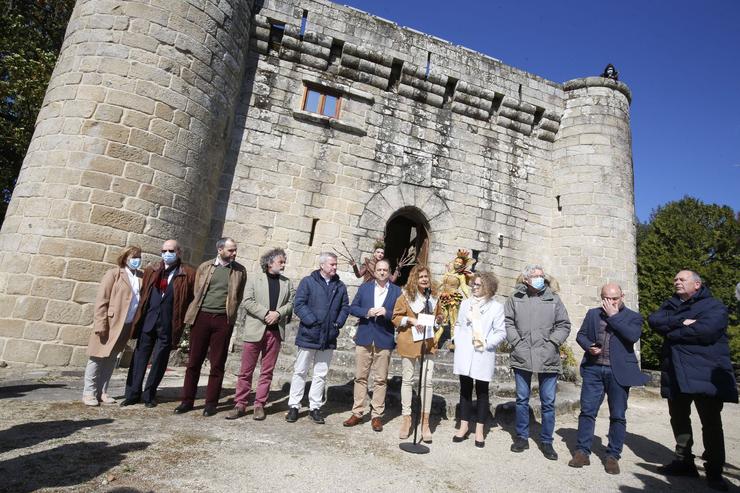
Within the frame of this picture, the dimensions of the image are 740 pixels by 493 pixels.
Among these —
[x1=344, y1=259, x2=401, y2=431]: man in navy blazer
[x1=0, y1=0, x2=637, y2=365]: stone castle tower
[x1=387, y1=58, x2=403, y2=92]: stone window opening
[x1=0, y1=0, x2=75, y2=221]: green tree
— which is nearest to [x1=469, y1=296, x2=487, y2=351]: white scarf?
[x1=344, y1=259, x2=401, y2=431]: man in navy blazer

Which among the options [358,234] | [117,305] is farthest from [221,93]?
[117,305]

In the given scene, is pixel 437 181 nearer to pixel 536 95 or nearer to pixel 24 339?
pixel 536 95

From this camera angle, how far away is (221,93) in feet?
23.7

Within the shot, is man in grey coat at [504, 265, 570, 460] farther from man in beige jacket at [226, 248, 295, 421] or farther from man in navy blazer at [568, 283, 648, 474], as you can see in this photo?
man in beige jacket at [226, 248, 295, 421]

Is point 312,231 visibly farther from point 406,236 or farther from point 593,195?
point 593,195

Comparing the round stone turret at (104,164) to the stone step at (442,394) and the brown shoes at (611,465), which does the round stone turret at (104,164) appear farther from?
the brown shoes at (611,465)

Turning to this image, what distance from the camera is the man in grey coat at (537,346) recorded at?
373 cm

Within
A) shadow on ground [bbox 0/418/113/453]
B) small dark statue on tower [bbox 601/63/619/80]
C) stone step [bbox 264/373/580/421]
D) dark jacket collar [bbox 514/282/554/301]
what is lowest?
shadow on ground [bbox 0/418/113/453]

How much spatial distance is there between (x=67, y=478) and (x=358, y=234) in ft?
21.5

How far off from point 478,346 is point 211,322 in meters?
2.68

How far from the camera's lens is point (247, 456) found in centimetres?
295

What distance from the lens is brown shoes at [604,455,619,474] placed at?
341cm

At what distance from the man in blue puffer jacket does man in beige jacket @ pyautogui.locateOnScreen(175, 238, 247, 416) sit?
2.28 feet

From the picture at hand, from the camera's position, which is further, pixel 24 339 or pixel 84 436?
pixel 24 339
